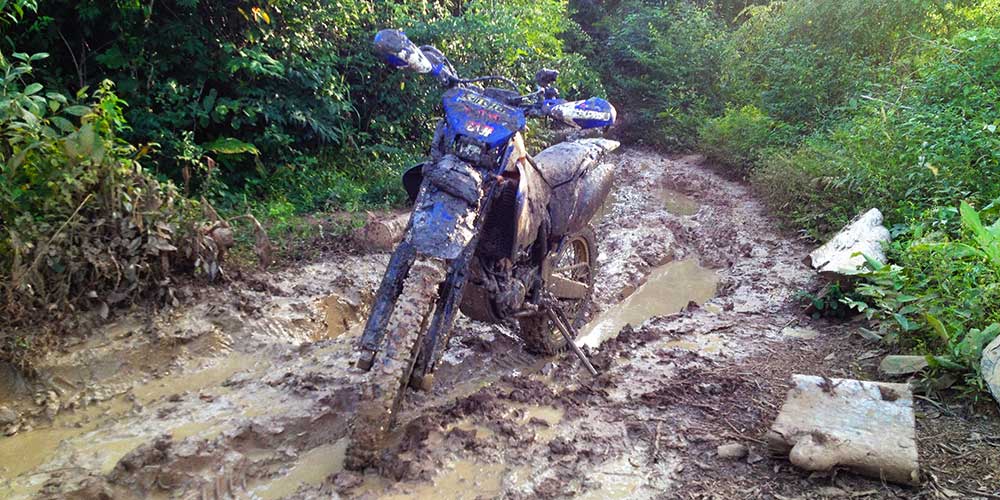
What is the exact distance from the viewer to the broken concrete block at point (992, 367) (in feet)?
9.83

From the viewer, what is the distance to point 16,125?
11.8 ft

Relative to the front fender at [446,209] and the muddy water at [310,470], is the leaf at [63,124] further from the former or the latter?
the muddy water at [310,470]

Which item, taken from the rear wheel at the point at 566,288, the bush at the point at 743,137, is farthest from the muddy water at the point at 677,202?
the rear wheel at the point at 566,288

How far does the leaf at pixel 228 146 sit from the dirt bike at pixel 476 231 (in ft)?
9.60

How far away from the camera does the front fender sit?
284cm

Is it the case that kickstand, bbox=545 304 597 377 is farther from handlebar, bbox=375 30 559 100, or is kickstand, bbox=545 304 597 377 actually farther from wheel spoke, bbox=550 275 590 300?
handlebar, bbox=375 30 559 100

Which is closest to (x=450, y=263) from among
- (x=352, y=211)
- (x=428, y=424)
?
(x=428, y=424)

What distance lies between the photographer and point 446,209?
295cm

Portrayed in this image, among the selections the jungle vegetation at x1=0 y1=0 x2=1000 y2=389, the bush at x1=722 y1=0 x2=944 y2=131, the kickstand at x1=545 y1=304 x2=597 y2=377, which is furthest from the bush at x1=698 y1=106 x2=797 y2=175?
the kickstand at x1=545 y1=304 x2=597 y2=377

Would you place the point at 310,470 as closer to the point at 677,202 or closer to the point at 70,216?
the point at 70,216

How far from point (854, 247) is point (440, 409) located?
3.40 metres

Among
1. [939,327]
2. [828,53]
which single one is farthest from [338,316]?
[828,53]

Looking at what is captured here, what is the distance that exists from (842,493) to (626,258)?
13.4ft

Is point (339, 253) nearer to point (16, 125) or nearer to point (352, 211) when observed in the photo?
point (352, 211)
